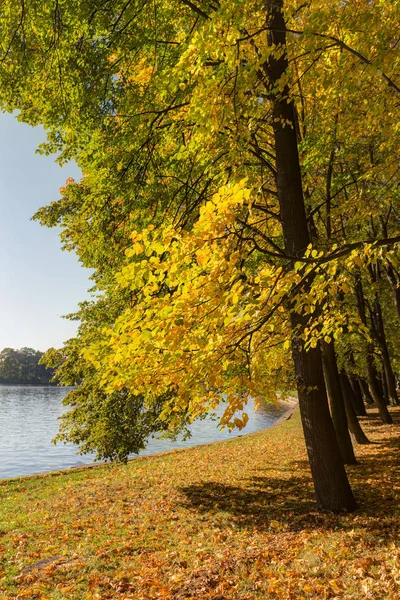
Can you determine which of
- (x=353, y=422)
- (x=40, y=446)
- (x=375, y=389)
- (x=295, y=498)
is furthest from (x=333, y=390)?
(x=40, y=446)

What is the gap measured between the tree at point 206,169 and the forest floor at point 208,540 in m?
1.33

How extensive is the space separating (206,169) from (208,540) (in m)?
5.85

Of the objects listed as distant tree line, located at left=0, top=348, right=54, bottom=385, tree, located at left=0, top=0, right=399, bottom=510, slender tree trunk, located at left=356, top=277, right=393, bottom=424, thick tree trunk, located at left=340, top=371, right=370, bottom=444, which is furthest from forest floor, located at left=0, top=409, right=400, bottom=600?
distant tree line, located at left=0, top=348, right=54, bottom=385

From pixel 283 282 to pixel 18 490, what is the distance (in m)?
12.8

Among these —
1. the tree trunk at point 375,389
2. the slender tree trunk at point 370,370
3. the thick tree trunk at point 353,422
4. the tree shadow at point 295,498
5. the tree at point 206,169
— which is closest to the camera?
the tree at point 206,169

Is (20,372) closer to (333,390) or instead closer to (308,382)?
(333,390)

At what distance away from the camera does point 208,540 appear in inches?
253

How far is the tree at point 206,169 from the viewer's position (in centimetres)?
405

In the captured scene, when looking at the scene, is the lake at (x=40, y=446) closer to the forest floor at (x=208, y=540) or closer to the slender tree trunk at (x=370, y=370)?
the forest floor at (x=208, y=540)

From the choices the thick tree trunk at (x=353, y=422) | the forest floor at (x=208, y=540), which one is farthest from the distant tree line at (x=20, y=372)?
the forest floor at (x=208, y=540)

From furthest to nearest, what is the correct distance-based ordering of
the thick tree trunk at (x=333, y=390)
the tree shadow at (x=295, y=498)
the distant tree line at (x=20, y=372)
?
the distant tree line at (x=20, y=372) < the thick tree trunk at (x=333, y=390) < the tree shadow at (x=295, y=498)

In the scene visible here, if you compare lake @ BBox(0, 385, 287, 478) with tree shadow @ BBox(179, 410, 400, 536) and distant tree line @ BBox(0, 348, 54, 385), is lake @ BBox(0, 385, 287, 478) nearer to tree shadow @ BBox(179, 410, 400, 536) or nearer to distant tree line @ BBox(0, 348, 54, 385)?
tree shadow @ BBox(179, 410, 400, 536)

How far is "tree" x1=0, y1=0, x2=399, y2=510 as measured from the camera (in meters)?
4.05

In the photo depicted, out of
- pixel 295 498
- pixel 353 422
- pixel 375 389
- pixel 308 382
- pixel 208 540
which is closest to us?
pixel 208 540
